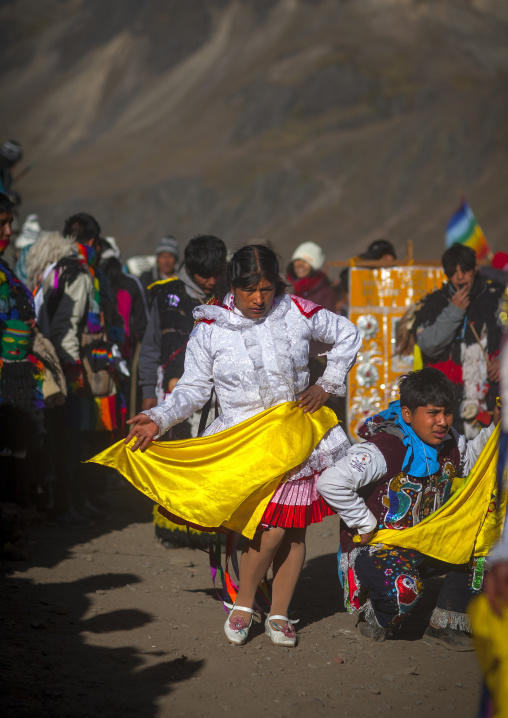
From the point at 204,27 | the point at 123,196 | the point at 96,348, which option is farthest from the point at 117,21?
the point at 96,348

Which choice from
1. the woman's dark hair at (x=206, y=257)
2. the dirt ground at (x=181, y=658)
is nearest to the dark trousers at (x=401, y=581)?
the dirt ground at (x=181, y=658)

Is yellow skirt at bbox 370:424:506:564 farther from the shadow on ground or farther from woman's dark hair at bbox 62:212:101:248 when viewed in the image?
woman's dark hair at bbox 62:212:101:248

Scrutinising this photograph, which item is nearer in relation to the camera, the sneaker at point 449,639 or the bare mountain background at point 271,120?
the sneaker at point 449,639

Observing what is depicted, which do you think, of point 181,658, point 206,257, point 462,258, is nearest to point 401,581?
point 181,658

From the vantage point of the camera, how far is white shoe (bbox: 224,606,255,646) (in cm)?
422

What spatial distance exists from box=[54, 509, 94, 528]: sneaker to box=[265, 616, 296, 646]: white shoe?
2.66 meters

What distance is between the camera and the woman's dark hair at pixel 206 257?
5492mm

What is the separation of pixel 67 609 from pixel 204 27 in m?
77.9

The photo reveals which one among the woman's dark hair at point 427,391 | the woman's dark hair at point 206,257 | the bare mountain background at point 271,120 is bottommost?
the woman's dark hair at point 427,391

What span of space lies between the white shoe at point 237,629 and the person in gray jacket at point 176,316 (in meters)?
1.76

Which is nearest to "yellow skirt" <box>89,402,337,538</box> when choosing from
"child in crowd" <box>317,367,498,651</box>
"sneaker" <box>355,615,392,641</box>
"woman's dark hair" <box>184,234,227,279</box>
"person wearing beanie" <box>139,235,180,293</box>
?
"child in crowd" <box>317,367,498,651</box>

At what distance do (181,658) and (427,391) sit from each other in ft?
5.51

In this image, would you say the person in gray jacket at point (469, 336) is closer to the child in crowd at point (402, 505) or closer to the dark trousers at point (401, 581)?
the child in crowd at point (402, 505)

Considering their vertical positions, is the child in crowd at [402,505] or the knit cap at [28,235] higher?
the knit cap at [28,235]
